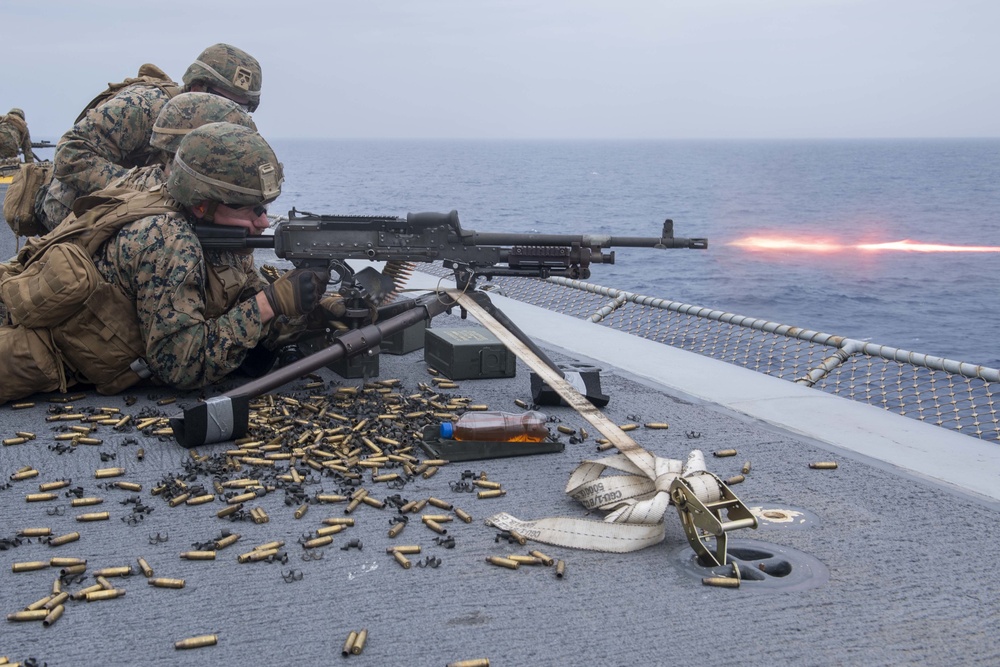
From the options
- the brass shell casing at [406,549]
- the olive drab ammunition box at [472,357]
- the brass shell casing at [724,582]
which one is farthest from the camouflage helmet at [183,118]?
the brass shell casing at [724,582]

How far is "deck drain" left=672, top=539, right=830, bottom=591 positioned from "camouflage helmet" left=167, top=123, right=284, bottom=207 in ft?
9.53

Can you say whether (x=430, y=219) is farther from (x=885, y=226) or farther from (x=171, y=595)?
(x=885, y=226)

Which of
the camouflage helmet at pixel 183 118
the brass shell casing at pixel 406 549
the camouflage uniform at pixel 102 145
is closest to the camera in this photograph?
the brass shell casing at pixel 406 549

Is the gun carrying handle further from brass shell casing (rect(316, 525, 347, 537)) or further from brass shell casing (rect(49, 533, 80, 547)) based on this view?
brass shell casing (rect(49, 533, 80, 547))

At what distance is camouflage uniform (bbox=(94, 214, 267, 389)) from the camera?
16.6 feet

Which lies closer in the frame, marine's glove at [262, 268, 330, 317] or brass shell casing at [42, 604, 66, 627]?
brass shell casing at [42, 604, 66, 627]

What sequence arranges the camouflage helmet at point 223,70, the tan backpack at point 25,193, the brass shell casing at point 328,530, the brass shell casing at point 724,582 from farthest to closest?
the tan backpack at point 25,193, the camouflage helmet at point 223,70, the brass shell casing at point 328,530, the brass shell casing at point 724,582

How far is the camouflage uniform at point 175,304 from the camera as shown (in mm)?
5066

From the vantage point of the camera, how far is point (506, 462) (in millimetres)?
4625

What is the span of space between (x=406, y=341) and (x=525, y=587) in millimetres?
3480

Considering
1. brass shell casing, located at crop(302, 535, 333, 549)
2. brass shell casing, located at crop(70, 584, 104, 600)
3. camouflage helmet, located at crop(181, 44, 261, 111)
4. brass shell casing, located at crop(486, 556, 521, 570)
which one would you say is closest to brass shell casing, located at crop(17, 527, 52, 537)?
brass shell casing, located at crop(70, 584, 104, 600)

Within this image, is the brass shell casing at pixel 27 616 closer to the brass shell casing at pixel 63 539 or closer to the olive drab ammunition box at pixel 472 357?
the brass shell casing at pixel 63 539

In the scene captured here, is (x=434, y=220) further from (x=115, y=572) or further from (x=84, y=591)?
(x=84, y=591)

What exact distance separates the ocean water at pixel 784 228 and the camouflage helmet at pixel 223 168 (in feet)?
16.5
